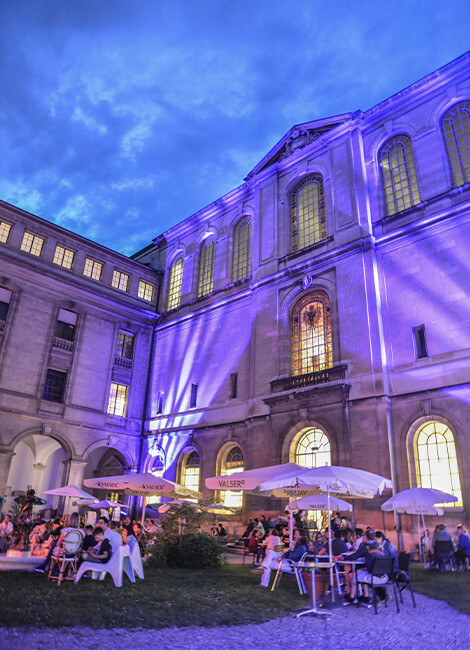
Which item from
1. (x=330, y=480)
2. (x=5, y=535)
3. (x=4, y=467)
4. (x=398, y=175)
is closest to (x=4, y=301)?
(x=4, y=467)

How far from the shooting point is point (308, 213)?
25859mm

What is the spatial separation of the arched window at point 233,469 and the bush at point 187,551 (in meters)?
9.52

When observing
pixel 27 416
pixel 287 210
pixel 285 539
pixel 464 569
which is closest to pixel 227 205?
pixel 287 210

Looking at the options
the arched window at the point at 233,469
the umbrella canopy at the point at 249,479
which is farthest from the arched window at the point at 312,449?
the umbrella canopy at the point at 249,479

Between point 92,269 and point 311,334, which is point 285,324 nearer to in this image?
point 311,334

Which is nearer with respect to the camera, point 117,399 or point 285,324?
point 285,324

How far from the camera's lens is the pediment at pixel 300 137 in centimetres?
2628

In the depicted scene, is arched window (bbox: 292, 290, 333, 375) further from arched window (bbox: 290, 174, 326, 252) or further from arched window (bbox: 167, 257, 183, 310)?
arched window (bbox: 167, 257, 183, 310)

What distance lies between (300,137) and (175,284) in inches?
504

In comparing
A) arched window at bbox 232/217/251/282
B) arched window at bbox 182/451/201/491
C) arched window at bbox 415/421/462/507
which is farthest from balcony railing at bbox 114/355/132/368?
arched window at bbox 415/421/462/507

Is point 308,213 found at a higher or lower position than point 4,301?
higher

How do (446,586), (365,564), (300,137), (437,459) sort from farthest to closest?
(300,137), (437,459), (446,586), (365,564)

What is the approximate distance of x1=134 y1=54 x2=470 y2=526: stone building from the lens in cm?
1836

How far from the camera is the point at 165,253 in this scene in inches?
1384
